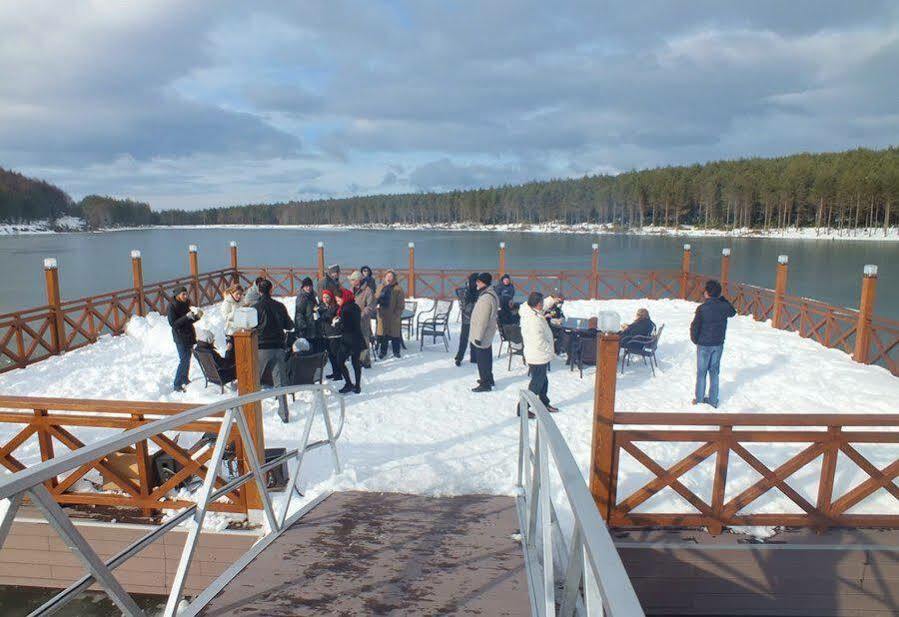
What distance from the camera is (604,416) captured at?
3590 mm

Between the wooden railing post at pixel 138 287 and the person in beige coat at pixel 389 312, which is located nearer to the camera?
the person in beige coat at pixel 389 312

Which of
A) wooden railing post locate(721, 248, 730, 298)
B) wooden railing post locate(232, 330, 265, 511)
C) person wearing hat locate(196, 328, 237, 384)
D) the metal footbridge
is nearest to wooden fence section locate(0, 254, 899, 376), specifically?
wooden railing post locate(721, 248, 730, 298)

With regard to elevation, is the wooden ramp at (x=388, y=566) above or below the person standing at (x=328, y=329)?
below

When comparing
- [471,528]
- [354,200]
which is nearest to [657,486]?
[471,528]

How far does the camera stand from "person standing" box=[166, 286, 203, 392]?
6613mm

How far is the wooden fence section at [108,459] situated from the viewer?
147 inches

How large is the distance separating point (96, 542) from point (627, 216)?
313 feet

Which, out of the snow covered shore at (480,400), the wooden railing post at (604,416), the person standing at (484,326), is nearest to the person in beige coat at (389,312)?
the snow covered shore at (480,400)

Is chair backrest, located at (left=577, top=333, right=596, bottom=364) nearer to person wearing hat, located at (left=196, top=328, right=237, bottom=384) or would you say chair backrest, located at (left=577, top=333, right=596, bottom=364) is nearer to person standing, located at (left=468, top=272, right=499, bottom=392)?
person standing, located at (left=468, top=272, right=499, bottom=392)

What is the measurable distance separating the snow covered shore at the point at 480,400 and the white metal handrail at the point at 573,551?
1.42 m

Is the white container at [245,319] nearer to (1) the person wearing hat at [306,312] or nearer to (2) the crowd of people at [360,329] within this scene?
(2) the crowd of people at [360,329]

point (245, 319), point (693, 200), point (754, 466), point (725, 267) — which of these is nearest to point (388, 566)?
point (245, 319)

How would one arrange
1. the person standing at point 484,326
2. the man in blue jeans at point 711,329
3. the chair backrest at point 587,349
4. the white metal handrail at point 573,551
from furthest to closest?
1. the chair backrest at point 587,349
2. the person standing at point 484,326
3. the man in blue jeans at point 711,329
4. the white metal handrail at point 573,551

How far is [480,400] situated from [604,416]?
2.99 m
